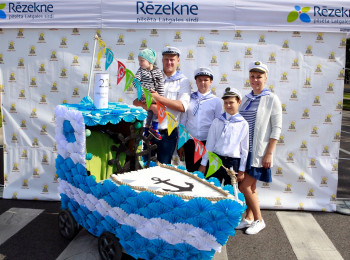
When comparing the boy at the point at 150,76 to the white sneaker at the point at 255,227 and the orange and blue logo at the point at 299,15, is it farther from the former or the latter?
the orange and blue logo at the point at 299,15

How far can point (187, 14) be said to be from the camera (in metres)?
5.31

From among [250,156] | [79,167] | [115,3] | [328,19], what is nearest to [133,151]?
[79,167]

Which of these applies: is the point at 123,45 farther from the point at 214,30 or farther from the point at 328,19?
the point at 328,19

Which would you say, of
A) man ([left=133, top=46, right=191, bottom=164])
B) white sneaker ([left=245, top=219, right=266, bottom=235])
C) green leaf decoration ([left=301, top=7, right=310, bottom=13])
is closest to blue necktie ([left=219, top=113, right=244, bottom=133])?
man ([left=133, top=46, right=191, bottom=164])

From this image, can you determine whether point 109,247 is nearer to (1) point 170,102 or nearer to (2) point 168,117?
(2) point 168,117

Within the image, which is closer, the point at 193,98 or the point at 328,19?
the point at 193,98

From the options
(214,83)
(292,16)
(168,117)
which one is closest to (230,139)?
(168,117)

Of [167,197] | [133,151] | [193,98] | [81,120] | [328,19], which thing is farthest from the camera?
[328,19]

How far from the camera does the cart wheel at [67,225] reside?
4336mm

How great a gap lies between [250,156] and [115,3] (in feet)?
9.54

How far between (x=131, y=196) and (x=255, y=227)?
209 cm

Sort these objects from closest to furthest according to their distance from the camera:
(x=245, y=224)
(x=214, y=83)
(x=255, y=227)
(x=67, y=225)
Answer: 1. (x=67, y=225)
2. (x=255, y=227)
3. (x=245, y=224)
4. (x=214, y=83)

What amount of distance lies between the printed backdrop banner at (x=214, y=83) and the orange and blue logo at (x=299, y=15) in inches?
8.9

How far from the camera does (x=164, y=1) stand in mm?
5273
